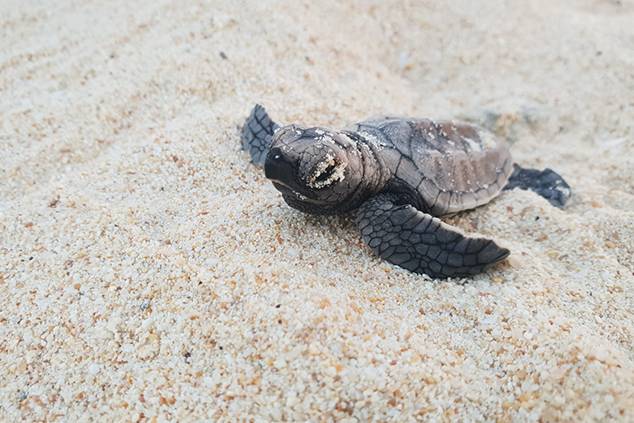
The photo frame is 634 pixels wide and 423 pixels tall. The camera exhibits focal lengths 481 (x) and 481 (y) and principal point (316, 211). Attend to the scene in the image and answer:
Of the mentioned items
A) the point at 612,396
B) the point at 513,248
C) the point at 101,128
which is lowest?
the point at 101,128

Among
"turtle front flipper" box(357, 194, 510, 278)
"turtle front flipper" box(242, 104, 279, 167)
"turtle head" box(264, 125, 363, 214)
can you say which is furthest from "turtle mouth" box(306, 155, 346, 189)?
"turtle front flipper" box(242, 104, 279, 167)

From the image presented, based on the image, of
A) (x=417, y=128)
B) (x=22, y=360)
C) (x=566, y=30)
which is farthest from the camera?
(x=566, y=30)

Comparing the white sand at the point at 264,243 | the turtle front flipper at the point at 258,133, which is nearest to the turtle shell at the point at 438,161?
the white sand at the point at 264,243

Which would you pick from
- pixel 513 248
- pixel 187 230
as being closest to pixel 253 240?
pixel 187 230

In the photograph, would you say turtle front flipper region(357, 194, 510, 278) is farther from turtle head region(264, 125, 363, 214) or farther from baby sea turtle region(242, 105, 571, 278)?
turtle head region(264, 125, 363, 214)

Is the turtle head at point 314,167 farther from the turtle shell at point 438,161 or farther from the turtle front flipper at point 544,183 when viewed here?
the turtle front flipper at point 544,183

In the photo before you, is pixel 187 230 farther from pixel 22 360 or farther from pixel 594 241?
pixel 594 241

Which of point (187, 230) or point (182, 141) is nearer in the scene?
point (187, 230)
